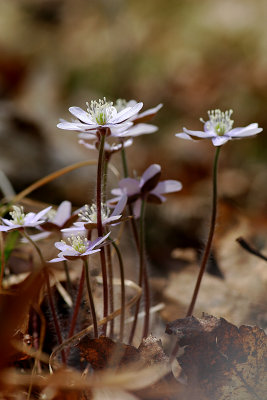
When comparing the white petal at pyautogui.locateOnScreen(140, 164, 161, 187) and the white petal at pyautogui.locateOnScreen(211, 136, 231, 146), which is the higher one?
the white petal at pyautogui.locateOnScreen(211, 136, 231, 146)

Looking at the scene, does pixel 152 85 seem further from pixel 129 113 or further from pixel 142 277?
pixel 129 113

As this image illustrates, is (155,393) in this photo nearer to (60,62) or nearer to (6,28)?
→ (60,62)

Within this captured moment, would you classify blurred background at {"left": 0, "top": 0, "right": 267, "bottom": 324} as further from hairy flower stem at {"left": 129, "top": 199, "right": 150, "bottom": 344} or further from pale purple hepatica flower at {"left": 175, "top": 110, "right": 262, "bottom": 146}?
pale purple hepatica flower at {"left": 175, "top": 110, "right": 262, "bottom": 146}

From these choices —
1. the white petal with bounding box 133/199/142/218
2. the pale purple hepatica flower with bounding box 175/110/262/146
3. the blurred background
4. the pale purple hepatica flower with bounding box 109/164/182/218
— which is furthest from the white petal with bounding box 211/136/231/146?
the blurred background

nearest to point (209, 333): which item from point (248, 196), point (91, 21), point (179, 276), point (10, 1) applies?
point (179, 276)

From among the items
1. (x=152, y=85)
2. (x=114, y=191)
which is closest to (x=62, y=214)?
(x=114, y=191)
